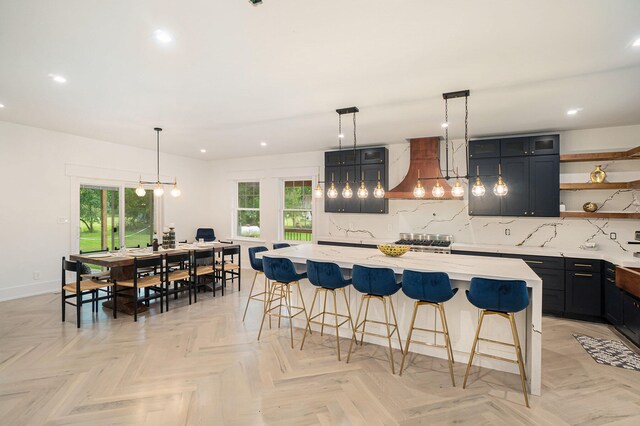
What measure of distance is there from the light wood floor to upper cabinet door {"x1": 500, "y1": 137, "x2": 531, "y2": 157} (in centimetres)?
260

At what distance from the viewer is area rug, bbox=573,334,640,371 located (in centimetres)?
302

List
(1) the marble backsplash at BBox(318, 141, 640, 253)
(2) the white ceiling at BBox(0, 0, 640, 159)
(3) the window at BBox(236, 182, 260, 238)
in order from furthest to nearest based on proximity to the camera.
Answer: (3) the window at BBox(236, 182, 260, 238), (1) the marble backsplash at BBox(318, 141, 640, 253), (2) the white ceiling at BBox(0, 0, 640, 159)

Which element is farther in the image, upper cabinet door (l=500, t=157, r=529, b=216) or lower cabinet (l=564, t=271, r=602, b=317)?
upper cabinet door (l=500, t=157, r=529, b=216)

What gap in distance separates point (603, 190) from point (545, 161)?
0.94 metres

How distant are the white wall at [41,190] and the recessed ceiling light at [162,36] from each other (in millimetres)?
3455

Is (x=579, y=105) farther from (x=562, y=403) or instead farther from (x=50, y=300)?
(x=50, y=300)

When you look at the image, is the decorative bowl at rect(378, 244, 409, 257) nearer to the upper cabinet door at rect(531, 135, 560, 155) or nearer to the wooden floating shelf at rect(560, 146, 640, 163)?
the upper cabinet door at rect(531, 135, 560, 155)

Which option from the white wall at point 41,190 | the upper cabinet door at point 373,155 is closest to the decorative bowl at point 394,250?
the upper cabinet door at point 373,155

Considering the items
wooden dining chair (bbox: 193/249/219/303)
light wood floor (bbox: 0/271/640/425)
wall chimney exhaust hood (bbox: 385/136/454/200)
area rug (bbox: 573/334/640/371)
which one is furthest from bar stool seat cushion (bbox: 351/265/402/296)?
wooden dining chair (bbox: 193/249/219/303)

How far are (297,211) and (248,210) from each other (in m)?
1.43

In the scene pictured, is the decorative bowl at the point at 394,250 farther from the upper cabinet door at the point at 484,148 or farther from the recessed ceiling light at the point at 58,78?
the recessed ceiling light at the point at 58,78

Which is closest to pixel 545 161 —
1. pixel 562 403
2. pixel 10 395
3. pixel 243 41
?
pixel 562 403

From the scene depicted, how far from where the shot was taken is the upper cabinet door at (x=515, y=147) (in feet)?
15.6

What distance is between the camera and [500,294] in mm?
2434
